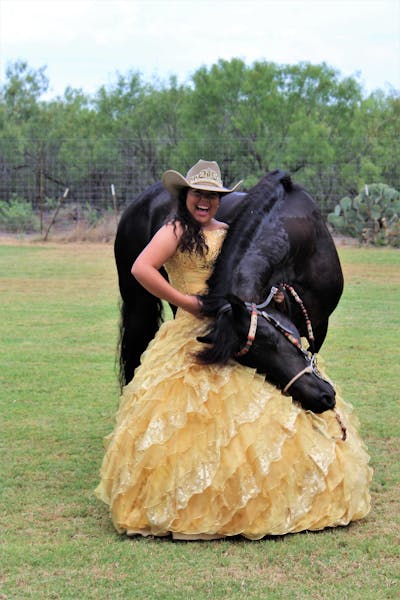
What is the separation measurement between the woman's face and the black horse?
0.45 feet

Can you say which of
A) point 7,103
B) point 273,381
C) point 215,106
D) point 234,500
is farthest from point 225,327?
point 7,103

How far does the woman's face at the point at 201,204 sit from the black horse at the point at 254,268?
0.14m

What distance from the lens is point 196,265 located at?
4.18 metres

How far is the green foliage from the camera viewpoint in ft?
72.1

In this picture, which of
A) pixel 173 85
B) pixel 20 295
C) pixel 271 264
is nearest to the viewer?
pixel 271 264

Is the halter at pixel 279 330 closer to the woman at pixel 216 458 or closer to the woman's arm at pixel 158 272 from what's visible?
the woman at pixel 216 458

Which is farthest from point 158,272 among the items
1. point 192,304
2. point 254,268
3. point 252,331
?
point 252,331

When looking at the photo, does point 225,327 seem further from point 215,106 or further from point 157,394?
point 215,106

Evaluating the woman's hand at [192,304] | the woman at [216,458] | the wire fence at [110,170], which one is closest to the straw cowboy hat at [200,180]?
the woman at [216,458]

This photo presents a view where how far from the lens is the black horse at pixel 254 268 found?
12.3 feet

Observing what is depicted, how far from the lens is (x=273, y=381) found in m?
3.88

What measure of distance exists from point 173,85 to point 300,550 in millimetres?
24752

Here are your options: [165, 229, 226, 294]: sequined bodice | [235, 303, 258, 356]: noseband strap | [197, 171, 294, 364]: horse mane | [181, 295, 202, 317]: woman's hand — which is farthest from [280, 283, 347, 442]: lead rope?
[181, 295, 202, 317]: woman's hand

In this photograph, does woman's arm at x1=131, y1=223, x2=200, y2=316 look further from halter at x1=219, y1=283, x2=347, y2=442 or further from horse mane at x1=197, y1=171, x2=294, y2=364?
halter at x1=219, y1=283, x2=347, y2=442
